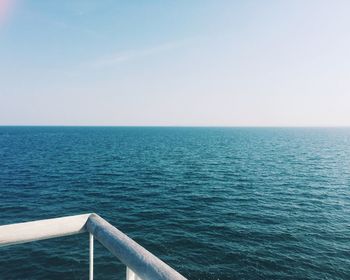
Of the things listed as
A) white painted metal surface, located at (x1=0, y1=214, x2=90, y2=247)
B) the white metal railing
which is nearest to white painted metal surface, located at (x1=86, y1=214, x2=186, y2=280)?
the white metal railing

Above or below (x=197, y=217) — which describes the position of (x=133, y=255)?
above

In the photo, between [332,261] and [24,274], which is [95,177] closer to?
[24,274]

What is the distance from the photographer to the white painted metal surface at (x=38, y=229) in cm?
220

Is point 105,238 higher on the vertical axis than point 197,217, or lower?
higher

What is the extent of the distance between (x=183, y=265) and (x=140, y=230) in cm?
587

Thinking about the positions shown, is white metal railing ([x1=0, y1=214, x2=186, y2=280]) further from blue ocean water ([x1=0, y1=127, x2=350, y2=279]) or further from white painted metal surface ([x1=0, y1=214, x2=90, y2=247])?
blue ocean water ([x1=0, y1=127, x2=350, y2=279])

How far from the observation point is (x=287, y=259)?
1688 centimetres

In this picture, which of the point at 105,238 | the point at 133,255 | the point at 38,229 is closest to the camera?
the point at 133,255

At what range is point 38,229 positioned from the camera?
229cm

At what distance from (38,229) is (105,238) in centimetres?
68

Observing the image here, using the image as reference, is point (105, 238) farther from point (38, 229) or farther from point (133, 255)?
point (38, 229)

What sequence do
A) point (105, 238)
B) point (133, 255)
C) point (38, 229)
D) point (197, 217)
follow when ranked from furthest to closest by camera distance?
1. point (197, 217)
2. point (38, 229)
3. point (105, 238)
4. point (133, 255)

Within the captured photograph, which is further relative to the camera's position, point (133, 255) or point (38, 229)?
point (38, 229)

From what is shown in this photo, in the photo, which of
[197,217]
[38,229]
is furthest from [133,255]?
[197,217]
